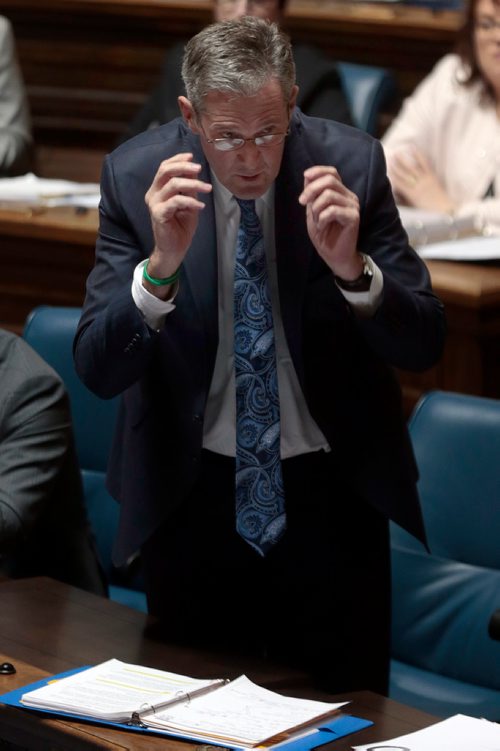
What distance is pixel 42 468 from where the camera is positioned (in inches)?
99.2

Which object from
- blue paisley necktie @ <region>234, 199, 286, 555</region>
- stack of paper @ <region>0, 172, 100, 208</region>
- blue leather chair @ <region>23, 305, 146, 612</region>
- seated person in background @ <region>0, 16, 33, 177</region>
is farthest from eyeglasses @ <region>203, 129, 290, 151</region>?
seated person in background @ <region>0, 16, 33, 177</region>

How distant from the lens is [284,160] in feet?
6.72

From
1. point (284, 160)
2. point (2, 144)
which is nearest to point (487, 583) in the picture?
point (284, 160)

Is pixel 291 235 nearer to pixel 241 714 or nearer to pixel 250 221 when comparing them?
pixel 250 221

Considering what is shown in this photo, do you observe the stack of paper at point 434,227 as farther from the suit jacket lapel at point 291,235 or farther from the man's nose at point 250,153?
the man's nose at point 250,153

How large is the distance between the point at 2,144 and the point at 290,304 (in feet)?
9.01

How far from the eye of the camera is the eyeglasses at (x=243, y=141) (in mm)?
1857

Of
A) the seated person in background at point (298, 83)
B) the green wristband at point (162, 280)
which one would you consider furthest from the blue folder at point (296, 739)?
the seated person in background at point (298, 83)

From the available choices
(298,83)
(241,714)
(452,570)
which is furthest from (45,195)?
(241,714)

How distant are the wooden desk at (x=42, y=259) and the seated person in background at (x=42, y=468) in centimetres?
139

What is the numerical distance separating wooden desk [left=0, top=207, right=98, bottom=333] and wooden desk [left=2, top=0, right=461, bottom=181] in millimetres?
1361

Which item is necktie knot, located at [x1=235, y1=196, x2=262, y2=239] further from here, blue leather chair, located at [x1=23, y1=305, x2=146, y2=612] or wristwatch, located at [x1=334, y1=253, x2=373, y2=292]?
blue leather chair, located at [x1=23, y1=305, x2=146, y2=612]

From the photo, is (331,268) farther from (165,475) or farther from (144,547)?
(144,547)

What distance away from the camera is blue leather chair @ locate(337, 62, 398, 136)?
457 centimetres
